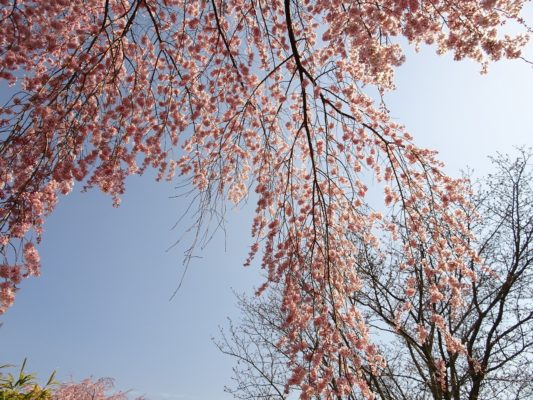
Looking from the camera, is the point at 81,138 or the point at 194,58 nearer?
the point at 81,138

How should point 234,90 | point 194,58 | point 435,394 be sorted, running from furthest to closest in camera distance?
point 435,394
point 194,58
point 234,90

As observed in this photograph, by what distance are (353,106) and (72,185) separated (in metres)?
3.57

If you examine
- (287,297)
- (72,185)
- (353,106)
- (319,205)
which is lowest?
(287,297)

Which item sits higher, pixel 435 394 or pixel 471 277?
pixel 471 277

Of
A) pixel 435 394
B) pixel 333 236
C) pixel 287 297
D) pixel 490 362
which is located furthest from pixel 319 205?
pixel 490 362

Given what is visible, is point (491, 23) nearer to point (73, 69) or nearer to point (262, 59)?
point (262, 59)

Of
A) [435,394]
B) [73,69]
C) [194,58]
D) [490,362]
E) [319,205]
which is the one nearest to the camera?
[73,69]

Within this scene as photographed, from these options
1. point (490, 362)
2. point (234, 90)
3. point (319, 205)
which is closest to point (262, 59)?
point (234, 90)

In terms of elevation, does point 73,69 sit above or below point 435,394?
above

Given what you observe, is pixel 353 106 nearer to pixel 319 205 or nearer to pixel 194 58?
pixel 319 205

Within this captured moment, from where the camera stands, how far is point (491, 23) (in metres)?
3.15

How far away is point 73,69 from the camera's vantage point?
407 cm

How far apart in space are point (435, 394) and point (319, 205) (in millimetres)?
5121

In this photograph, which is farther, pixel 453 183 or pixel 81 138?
pixel 453 183
